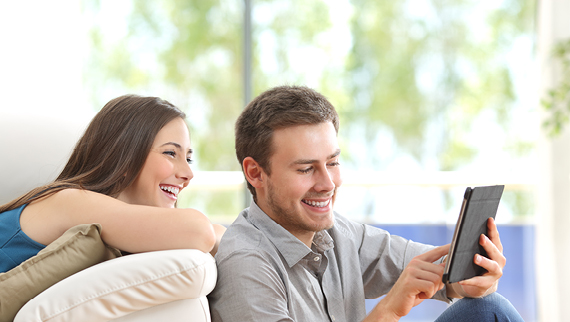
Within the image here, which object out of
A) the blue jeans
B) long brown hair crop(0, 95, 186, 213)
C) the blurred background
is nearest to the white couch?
long brown hair crop(0, 95, 186, 213)

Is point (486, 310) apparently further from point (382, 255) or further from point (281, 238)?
point (281, 238)

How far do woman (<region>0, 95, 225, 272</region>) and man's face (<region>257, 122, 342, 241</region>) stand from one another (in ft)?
0.65

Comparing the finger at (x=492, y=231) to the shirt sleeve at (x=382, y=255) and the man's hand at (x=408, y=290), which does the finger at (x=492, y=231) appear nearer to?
the man's hand at (x=408, y=290)

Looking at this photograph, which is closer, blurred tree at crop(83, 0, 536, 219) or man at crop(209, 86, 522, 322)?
man at crop(209, 86, 522, 322)

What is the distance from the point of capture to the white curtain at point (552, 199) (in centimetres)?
294

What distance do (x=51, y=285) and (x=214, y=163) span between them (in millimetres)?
2430

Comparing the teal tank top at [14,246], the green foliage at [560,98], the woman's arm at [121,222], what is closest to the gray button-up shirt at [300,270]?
the woman's arm at [121,222]

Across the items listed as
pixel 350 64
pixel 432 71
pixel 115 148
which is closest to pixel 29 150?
pixel 115 148

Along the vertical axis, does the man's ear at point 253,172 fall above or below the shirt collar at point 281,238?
above

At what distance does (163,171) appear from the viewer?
4.80 ft

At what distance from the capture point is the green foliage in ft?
8.95

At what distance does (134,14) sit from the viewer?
11.6ft

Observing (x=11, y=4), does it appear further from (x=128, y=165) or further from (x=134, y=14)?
(x=128, y=165)

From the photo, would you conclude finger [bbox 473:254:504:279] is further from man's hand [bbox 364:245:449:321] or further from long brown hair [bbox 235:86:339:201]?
long brown hair [bbox 235:86:339:201]
